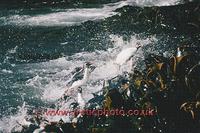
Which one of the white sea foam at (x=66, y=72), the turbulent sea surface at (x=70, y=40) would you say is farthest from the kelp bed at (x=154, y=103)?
the turbulent sea surface at (x=70, y=40)

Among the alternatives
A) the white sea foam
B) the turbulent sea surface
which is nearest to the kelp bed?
the white sea foam

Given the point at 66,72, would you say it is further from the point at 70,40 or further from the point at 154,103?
the point at 154,103

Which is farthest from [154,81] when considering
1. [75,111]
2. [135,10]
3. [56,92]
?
[135,10]

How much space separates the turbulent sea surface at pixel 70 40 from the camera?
19.8 ft

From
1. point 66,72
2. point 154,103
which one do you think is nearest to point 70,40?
point 66,72

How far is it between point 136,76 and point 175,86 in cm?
53

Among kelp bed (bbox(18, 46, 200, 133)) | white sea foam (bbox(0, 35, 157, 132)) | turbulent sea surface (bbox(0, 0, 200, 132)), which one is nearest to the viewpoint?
kelp bed (bbox(18, 46, 200, 133))

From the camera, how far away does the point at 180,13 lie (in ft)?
27.0

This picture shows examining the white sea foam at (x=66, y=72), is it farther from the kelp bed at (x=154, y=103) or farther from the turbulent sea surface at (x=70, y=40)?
the kelp bed at (x=154, y=103)

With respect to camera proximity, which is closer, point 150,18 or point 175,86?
point 175,86

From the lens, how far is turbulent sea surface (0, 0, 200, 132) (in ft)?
19.8

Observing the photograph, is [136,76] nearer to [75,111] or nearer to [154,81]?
[154,81]

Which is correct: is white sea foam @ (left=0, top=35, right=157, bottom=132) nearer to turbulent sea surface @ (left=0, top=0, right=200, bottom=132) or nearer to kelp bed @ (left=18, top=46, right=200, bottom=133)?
turbulent sea surface @ (left=0, top=0, right=200, bottom=132)

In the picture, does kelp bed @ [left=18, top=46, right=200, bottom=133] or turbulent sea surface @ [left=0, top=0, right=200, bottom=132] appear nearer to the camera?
kelp bed @ [left=18, top=46, right=200, bottom=133]
